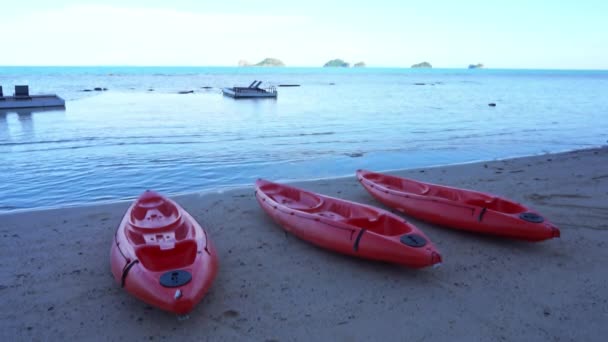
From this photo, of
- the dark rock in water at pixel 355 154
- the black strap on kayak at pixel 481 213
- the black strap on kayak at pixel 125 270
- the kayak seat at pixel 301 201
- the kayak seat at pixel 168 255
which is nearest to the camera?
the black strap on kayak at pixel 125 270

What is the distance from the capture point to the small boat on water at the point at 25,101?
2297 cm

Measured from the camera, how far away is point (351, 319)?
3.78 metres

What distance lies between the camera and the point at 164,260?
4195 mm

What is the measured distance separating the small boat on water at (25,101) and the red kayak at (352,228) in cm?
2233

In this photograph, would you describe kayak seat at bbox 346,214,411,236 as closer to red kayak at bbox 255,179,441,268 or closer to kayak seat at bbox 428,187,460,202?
red kayak at bbox 255,179,441,268

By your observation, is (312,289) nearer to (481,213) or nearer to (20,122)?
(481,213)

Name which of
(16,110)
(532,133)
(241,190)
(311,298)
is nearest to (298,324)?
(311,298)

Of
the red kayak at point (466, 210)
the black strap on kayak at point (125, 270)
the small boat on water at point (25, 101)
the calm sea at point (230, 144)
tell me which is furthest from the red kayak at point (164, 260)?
the small boat on water at point (25, 101)

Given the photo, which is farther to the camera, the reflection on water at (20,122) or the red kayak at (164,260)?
the reflection on water at (20,122)

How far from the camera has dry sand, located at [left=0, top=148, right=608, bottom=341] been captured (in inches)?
143

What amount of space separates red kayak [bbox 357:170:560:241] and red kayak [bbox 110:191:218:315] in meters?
3.04

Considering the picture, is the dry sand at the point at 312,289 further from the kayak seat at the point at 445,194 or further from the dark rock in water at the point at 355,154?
the dark rock in water at the point at 355,154

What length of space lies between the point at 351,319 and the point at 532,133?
15906 mm

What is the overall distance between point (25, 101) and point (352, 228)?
24678 mm
